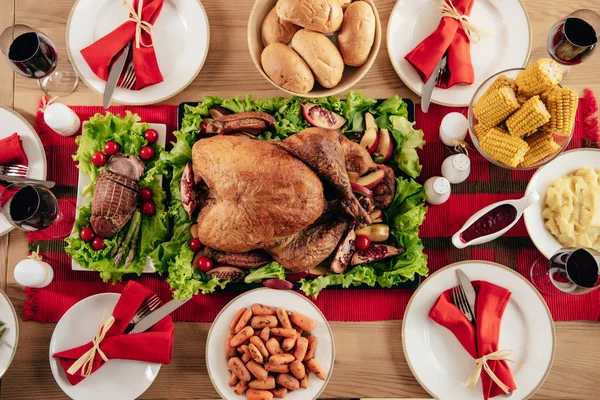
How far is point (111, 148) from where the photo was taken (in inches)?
79.2

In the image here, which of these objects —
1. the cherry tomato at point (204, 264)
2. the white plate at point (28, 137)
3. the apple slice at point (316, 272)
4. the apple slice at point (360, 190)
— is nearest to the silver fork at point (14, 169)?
the white plate at point (28, 137)

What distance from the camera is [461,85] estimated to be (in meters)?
2.07

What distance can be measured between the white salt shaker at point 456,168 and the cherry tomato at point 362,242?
17.5 inches

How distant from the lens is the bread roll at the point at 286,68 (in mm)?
1817

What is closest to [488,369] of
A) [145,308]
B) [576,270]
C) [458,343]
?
[458,343]

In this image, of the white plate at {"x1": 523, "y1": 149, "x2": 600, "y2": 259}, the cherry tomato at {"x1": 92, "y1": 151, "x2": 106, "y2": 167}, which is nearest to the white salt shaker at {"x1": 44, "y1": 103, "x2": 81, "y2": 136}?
the cherry tomato at {"x1": 92, "y1": 151, "x2": 106, "y2": 167}

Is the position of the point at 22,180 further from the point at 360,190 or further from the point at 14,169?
the point at 360,190

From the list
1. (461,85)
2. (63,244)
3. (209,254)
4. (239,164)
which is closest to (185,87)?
(239,164)

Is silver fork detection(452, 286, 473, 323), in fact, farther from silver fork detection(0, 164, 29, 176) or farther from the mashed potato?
silver fork detection(0, 164, 29, 176)

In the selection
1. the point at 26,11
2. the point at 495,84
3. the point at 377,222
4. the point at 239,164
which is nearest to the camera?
the point at 239,164

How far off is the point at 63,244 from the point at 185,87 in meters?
0.87

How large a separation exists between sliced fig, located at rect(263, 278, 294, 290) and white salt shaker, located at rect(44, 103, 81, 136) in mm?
1070

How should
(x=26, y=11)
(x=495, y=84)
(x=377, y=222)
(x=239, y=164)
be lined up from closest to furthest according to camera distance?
(x=239, y=164), (x=495, y=84), (x=377, y=222), (x=26, y=11)

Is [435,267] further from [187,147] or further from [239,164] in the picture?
[187,147]
